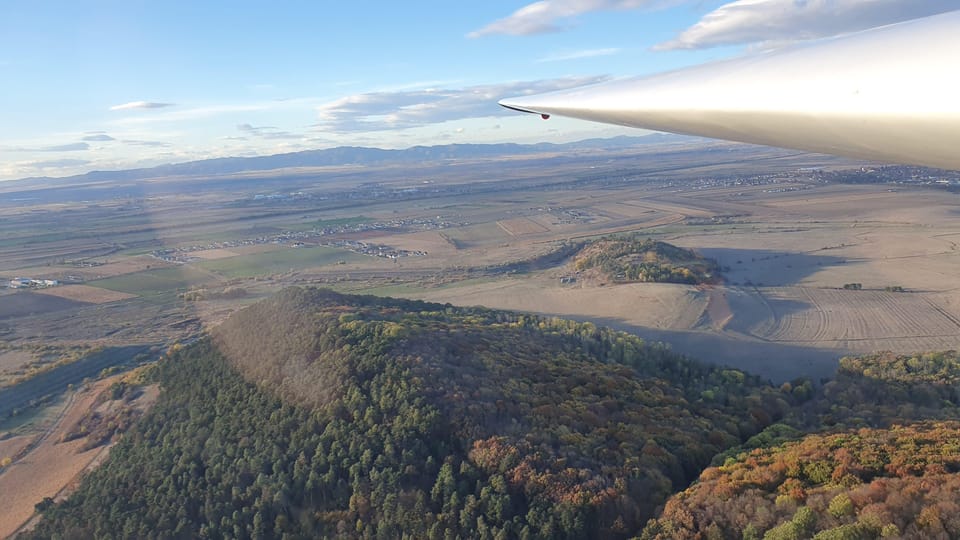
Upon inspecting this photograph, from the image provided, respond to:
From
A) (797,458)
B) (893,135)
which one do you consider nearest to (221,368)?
(797,458)

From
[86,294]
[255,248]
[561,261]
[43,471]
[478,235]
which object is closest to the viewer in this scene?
[43,471]

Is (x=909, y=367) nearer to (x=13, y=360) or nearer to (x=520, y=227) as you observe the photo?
(x=13, y=360)

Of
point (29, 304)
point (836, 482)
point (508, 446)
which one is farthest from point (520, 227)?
point (836, 482)

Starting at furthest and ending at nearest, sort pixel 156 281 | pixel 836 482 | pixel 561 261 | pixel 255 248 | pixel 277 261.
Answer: pixel 255 248, pixel 277 261, pixel 156 281, pixel 561 261, pixel 836 482

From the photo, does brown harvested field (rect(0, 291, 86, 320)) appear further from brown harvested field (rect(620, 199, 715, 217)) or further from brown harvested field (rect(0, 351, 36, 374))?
brown harvested field (rect(620, 199, 715, 217))

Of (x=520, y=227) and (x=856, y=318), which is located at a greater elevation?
(x=520, y=227)

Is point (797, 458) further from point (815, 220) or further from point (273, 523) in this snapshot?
point (815, 220)

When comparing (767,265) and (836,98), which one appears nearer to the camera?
(836,98)

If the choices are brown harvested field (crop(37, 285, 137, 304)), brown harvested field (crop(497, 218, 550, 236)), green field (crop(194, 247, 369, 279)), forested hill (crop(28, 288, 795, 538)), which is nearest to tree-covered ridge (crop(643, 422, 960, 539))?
forested hill (crop(28, 288, 795, 538))
